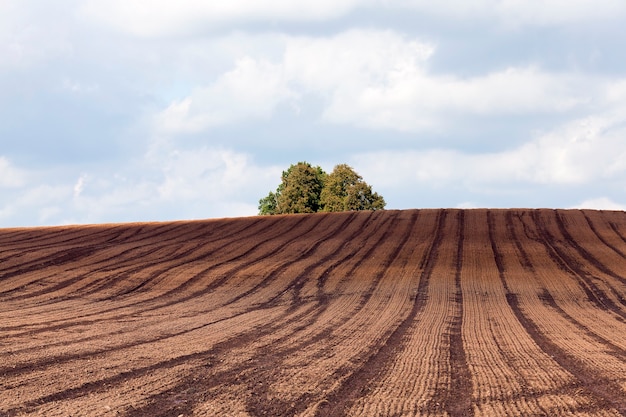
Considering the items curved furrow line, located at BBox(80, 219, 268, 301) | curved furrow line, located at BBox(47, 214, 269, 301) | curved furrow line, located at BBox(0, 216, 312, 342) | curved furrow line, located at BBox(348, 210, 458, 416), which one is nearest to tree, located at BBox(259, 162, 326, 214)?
curved furrow line, located at BBox(80, 219, 268, 301)

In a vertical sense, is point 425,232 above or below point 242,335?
above

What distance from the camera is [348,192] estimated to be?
7762cm

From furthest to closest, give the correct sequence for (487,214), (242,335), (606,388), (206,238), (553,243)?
(487,214) < (206,238) < (553,243) < (242,335) < (606,388)

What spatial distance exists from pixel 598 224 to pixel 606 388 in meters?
37.3

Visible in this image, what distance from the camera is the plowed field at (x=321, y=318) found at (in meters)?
10.8

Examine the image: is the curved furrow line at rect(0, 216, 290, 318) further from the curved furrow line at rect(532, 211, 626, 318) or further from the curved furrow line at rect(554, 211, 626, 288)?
→ the curved furrow line at rect(554, 211, 626, 288)

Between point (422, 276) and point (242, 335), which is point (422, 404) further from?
point (422, 276)

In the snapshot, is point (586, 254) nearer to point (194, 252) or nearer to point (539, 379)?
point (194, 252)

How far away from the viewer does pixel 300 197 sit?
79.9m

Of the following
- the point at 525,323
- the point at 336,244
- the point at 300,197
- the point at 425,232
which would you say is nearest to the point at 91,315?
the point at 525,323

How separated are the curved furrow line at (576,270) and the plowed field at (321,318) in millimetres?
204

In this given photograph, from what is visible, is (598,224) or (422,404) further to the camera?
(598,224)

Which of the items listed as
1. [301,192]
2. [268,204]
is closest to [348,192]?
[301,192]

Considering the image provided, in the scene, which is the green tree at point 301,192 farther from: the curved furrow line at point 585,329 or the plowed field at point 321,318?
the curved furrow line at point 585,329
